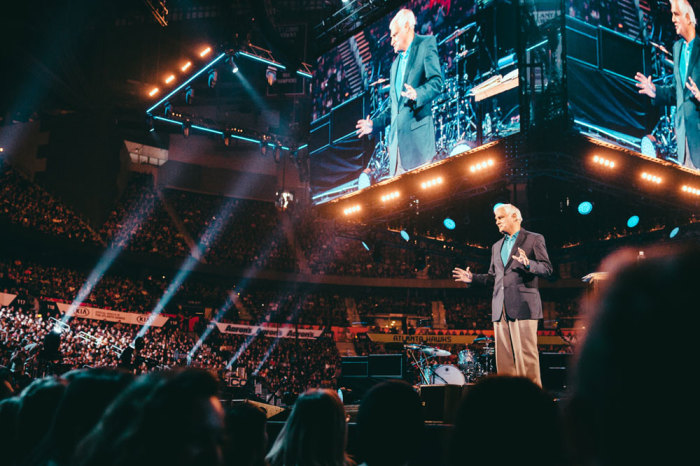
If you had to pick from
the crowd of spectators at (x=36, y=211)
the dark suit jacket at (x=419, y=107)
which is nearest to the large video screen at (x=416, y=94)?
the dark suit jacket at (x=419, y=107)

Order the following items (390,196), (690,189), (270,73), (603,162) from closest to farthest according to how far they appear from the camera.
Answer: (603,162)
(690,189)
(390,196)
(270,73)

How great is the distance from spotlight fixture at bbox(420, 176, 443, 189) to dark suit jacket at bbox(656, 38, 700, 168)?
4.69m

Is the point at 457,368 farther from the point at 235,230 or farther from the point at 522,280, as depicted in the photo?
the point at 235,230

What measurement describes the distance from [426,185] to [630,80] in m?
4.71

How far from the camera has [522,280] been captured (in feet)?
20.6

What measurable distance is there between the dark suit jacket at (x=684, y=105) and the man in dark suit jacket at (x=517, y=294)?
6084mm

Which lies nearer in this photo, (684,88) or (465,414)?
(465,414)

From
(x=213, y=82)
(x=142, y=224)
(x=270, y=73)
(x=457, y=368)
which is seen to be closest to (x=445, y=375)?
(x=457, y=368)

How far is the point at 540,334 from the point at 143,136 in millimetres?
24084

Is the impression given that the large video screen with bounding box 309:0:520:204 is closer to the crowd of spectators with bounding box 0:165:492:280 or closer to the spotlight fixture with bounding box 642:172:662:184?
the spotlight fixture with bounding box 642:172:662:184

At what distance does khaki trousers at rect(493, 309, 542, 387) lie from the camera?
6.11 meters

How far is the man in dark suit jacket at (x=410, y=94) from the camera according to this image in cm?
1069

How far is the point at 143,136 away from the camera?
96.5ft

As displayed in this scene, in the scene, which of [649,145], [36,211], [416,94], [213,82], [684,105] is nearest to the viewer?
[649,145]
